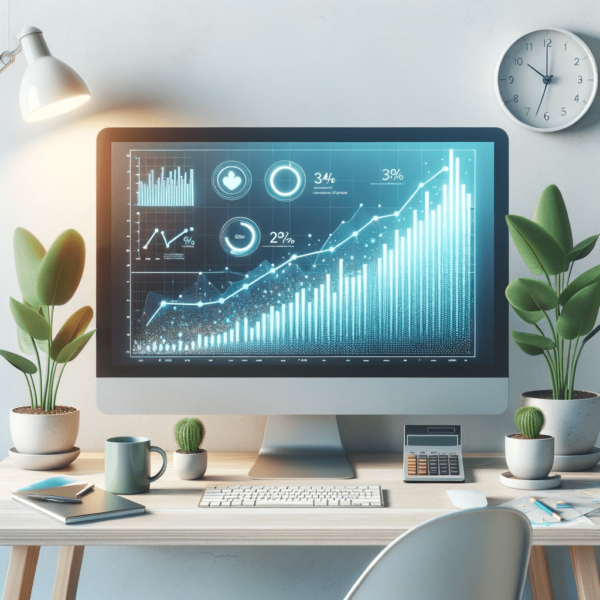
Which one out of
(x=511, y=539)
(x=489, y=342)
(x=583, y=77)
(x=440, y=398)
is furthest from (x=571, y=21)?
(x=511, y=539)

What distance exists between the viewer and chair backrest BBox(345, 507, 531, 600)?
0.69 metres

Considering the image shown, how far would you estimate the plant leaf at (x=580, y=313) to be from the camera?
4.08 feet

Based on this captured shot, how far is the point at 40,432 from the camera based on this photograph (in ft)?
4.32

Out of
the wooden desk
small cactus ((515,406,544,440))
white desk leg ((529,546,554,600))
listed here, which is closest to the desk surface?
the wooden desk

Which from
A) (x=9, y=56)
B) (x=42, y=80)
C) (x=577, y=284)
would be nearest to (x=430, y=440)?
(x=577, y=284)

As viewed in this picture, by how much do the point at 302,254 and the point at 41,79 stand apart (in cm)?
67

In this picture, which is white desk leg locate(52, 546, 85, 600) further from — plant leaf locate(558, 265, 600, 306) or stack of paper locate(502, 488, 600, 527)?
plant leaf locate(558, 265, 600, 306)

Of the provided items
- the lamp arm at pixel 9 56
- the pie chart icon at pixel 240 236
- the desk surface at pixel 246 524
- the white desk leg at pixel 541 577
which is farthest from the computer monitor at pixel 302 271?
the white desk leg at pixel 541 577

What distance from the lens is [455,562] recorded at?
0.72 meters

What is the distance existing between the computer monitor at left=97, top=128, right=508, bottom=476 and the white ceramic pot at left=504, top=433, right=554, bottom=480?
14cm

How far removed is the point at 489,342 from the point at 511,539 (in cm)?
62

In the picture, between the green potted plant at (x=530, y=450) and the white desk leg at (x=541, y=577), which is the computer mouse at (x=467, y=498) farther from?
the white desk leg at (x=541, y=577)

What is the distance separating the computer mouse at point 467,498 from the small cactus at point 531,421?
17cm

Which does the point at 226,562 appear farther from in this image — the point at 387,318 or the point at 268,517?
the point at 387,318
